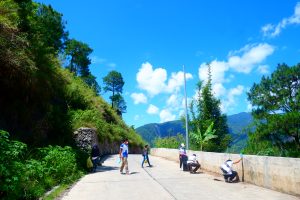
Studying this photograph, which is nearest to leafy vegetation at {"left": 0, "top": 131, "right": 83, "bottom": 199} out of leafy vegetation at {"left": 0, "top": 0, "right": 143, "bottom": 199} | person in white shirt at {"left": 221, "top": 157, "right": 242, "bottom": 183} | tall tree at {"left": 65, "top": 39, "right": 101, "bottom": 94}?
leafy vegetation at {"left": 0, "top": 0, "right": 143, "bottom": 199}

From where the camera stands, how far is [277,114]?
50.0m

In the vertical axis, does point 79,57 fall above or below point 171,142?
above

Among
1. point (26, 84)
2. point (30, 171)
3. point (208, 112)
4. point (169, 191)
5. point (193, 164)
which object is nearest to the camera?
point (30, 171)

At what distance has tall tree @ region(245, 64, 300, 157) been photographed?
47.6 m

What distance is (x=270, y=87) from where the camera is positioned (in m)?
57.5

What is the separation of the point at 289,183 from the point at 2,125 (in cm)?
1239

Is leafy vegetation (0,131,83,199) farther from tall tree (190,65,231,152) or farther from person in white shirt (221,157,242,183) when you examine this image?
tall tree (190,65,231,152)

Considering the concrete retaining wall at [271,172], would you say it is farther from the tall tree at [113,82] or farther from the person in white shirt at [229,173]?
the tall tree at [113,82]

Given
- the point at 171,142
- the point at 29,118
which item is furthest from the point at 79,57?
the point at 29,118

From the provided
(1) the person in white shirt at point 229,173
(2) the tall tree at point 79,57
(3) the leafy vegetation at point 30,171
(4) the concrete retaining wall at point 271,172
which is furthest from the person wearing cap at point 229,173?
A: (2) the tall tree at point 79,57

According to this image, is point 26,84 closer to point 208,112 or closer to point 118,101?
point 208,112

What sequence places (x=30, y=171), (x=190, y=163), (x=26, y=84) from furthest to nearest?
(x=190, y=163) < (x=26, y=84) < (x=30, y=171)

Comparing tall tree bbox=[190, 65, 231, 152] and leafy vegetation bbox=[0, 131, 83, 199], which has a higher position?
tall tree bbox=[190, 65, 231, 152]

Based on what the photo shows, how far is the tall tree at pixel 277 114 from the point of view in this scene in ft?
156
